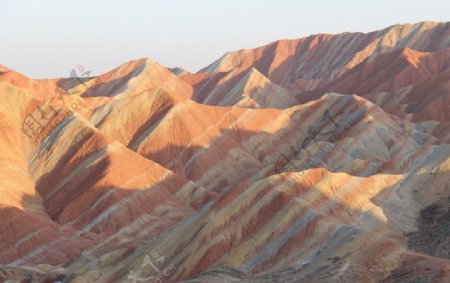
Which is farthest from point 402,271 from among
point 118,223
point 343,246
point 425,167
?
point 118,223

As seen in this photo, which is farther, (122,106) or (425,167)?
(122,106)

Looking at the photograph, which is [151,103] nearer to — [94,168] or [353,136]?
[94,168]

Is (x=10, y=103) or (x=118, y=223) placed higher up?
(x=10, y=103)

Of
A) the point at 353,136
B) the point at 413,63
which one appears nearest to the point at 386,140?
the point at 353,136

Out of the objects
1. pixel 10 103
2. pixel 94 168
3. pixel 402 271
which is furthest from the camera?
pixel 10 103

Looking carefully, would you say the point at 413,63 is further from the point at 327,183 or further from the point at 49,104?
the point at 327,183

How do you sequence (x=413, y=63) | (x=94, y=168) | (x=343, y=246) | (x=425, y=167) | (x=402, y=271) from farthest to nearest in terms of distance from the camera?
(x=413, y=63) < (x=94, y=168) < (x=425, y=167) < (x=343, y=246) < (x=402, y=271)
